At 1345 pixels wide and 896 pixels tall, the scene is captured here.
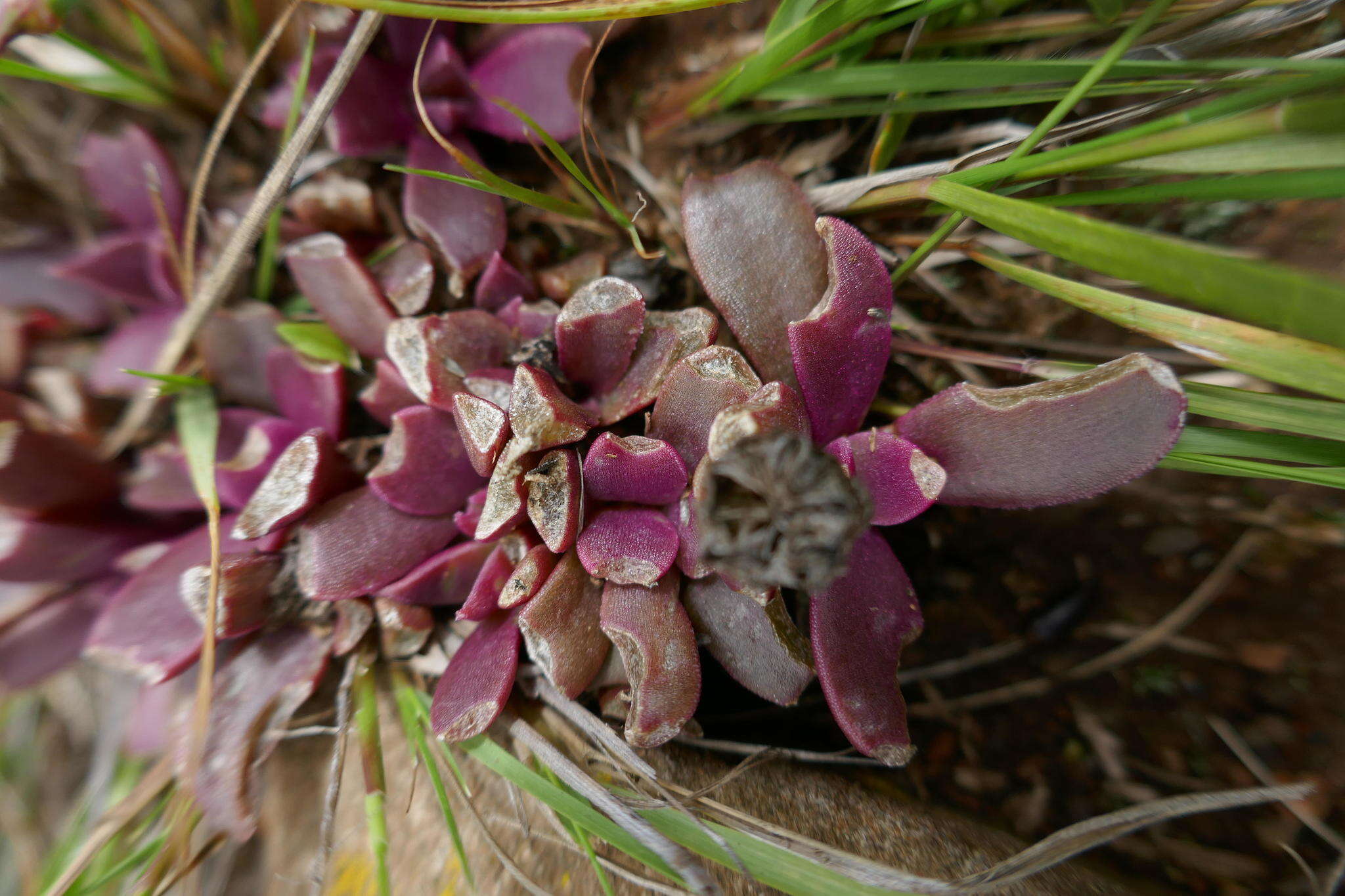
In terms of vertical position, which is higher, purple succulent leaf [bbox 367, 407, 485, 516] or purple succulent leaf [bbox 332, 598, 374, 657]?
purple succulent leaf [bbox 367, 407, 485, 516]

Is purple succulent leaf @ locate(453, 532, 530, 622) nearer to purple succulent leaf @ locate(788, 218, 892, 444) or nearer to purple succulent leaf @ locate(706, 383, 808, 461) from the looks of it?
purple succulent leaf @ locate(706, 383, 808, 461)

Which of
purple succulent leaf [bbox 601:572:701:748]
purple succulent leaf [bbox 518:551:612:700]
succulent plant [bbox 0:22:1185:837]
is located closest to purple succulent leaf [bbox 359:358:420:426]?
succulent plant [bbox 0:22:1185:837]

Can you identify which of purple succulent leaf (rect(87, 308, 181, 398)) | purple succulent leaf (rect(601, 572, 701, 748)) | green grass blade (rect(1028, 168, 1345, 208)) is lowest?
purple succulent leaf (rect(601, 572, 701, 748))

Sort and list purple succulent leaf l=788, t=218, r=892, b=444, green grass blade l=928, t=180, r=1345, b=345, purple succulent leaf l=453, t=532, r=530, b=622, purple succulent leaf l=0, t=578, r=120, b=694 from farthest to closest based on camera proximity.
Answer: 1. purple succulent leaf l=0, t=578, r=120, b=694
2. purple succulent leaf l=453, t=532, r=530, b=622
3. purple succulent leaf l=788, t=218, r=892, b=444
4. green grass blade l=928, t=180, r=1345, b=345

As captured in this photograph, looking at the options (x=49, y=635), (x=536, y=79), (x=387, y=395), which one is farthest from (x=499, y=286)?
(x=49, y=635)

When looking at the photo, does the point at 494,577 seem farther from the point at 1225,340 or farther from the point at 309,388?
the point at 1225,340

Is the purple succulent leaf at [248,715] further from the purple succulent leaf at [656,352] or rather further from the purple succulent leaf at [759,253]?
the purple succulent leaf at [759,253]

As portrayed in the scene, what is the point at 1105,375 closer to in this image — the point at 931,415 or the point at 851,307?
the point at 931,415
